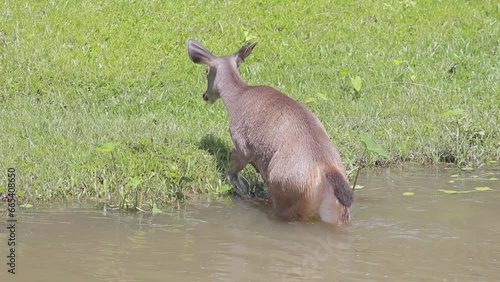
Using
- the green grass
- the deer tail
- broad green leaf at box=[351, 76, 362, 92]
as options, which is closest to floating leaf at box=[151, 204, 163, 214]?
the green grass

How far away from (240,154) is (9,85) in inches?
136

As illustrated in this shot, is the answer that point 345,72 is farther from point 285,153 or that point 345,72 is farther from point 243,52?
point 285,153

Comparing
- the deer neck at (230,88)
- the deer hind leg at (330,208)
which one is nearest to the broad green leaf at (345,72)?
the deer neck at (230,88)

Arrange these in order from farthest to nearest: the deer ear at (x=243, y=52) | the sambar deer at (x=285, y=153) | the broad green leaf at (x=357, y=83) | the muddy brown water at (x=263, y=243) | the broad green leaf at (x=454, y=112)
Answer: the broad green leaf at (x=357, y=83), the broad green leaf at (x=454, y=112), the deer ear at (x=243, y=52), the sambar deer at (x=285, y=153), the muddy brown water at (x=263, y=243)

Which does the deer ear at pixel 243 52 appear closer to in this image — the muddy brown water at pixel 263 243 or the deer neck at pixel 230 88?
the deer neck at pixel 230 88

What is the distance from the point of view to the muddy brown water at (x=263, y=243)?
6.27 meters

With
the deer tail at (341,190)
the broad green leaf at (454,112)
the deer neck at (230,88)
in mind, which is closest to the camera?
the deer tail at (341,190)

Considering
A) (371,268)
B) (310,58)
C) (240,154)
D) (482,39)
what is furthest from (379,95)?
(371,268)

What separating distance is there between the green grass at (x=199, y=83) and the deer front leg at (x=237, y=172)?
0.11 m

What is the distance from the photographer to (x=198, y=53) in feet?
29.6

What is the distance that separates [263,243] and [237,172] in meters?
1.36

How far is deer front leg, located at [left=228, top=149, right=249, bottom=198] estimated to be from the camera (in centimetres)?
818

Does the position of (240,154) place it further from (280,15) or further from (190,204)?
(280,15)

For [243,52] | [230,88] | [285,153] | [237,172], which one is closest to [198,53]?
[243,52]
